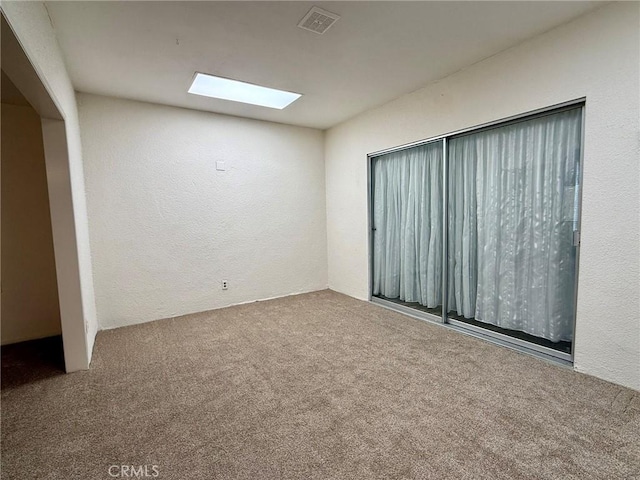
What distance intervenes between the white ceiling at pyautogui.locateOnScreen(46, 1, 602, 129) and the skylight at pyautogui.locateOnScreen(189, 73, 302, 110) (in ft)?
0.56

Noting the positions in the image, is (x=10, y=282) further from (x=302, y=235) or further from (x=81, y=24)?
(x=302, y=235)

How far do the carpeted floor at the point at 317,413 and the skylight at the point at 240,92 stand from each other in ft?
8.32

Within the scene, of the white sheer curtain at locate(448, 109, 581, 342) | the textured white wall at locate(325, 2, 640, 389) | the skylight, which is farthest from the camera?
the skylight

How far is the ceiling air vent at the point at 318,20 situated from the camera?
6.65ft

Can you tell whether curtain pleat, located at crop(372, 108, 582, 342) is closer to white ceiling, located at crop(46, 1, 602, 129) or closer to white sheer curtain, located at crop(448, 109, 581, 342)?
white sheer curtain, located at crop(448, 109, 581, 342)

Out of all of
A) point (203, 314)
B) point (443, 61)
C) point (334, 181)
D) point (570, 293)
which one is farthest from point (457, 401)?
point (334, 181)

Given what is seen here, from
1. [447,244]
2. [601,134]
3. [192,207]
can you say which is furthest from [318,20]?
[192,207]

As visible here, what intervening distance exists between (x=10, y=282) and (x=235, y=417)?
2.99 meters

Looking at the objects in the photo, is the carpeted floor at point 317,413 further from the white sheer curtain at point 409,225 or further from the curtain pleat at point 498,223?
the white sheer curtain at point 409,225

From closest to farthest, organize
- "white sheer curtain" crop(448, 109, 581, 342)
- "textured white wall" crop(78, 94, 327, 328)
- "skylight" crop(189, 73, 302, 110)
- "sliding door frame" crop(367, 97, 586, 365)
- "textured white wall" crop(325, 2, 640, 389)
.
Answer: "textured white wall" crop(325, 2, 640, 389), "sliding door frame" crop(367, 97, 586, 365), "white sheer curtain" crop(448, 109, 581, 342), "skylight" crop(189, 73, 302, 110), "textured white wall" crop(78, 94, 327, 328)

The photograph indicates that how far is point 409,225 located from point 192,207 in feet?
8.44

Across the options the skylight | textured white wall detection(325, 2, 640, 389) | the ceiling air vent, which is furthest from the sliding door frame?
the ceiling air vent

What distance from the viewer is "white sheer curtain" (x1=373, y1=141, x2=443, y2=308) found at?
3.38 meters

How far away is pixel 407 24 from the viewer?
2176 millimetres
